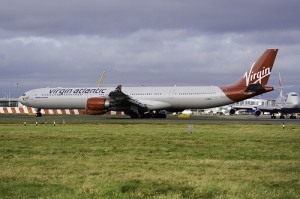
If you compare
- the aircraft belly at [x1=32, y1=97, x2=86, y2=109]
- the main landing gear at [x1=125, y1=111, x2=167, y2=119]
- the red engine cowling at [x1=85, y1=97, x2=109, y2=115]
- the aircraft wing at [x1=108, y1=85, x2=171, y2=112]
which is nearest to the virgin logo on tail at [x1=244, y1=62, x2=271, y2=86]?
the aircraft wing at [x1=108, y1=85, x2=171, y2=112]

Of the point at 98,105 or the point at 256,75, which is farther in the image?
the point at 256,75

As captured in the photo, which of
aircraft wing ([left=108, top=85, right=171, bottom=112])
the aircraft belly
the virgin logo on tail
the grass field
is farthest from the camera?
the aircraft belly

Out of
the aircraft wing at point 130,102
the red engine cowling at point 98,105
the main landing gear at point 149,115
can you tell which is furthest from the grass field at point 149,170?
the main landing gear at point 149,115

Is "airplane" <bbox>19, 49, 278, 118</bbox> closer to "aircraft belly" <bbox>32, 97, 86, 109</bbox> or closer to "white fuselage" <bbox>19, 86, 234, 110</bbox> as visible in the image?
"white fuselage" <bbox>19, 86, 234, 110</bbox>

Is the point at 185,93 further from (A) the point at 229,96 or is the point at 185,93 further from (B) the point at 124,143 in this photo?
(B) the point at 124,143

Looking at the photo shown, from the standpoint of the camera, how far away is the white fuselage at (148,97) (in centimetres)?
5981

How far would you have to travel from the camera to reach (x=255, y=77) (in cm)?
5919

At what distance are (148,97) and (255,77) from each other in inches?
533

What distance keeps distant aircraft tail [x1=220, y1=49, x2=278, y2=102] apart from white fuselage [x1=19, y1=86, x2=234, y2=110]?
1.01 metres

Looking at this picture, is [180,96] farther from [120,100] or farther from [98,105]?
[98,105]

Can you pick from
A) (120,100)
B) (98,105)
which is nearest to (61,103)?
(98,105)

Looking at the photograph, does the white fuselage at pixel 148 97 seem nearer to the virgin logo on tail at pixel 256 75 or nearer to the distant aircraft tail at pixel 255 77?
the distant aircraft tail at pixel 255 77

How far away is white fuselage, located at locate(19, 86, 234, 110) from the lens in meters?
59.8

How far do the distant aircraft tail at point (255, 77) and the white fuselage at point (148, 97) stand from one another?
101cm
